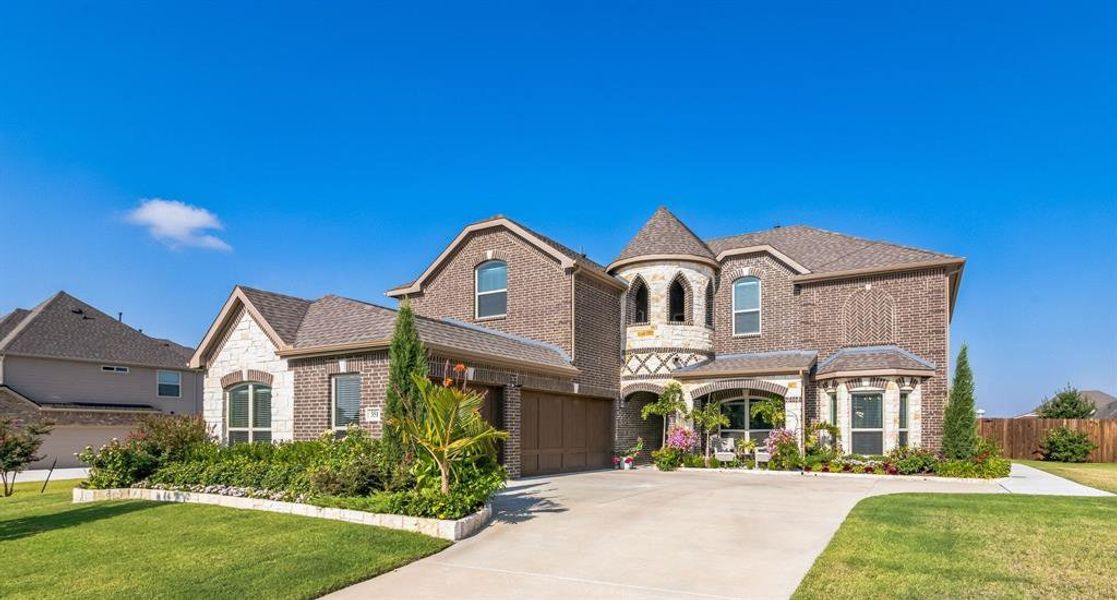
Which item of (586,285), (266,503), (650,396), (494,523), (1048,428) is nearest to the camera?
(494,523)

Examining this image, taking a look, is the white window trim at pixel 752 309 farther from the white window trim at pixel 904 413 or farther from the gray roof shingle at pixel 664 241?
the white window trim at pixel 904 413

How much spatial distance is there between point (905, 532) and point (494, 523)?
5787 millimetres

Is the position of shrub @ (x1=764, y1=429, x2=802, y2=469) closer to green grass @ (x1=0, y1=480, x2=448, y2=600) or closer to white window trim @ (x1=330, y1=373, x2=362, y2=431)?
white window trim @ (x1=330, y1=373, x2=362, y2=431)

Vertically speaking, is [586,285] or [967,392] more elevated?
[586,285]

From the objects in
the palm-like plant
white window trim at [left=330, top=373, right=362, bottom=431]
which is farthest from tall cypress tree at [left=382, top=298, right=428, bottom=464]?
white window trim at [left=330, top=373, right=362, bottom=431]

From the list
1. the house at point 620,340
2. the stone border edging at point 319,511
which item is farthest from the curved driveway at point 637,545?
the house at point 620,340

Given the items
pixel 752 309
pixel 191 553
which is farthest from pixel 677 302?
pixel 191 553

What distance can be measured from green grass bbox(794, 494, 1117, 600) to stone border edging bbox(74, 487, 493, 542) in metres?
4.58

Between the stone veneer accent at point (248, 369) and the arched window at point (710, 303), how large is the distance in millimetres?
13322

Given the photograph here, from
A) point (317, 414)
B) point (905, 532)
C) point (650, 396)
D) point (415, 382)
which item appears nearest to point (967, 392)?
point (650, 396)

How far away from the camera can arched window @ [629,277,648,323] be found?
2341 centimetres

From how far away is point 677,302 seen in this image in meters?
23.6

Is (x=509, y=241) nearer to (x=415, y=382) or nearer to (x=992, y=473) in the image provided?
(x=415, y=382)

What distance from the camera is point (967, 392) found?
18906mm
